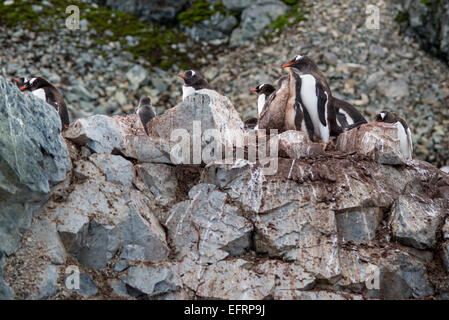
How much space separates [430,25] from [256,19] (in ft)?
16.6

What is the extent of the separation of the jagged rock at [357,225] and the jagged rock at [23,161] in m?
2.75

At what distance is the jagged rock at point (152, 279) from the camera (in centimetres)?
568

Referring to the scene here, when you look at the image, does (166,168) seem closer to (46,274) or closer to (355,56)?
(46,274)

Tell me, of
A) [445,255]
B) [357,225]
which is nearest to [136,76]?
[357,225]

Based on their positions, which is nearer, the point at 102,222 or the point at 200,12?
the point at 102,222

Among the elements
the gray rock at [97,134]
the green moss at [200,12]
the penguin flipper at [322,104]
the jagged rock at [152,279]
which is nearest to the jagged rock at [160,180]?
the gray rock at [97,134]

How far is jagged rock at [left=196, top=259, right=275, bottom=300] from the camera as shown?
18.9 feet

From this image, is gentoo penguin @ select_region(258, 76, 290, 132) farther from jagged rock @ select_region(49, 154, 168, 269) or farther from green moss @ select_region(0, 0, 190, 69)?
green moss @ select_region(0, 0, 190, 69)

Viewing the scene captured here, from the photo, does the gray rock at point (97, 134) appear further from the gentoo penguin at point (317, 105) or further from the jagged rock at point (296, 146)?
the gentoo penguin at point (317, 105)

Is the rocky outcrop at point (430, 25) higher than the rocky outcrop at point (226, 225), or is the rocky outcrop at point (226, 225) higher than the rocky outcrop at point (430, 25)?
the rocky outcrop at point (226, 225)

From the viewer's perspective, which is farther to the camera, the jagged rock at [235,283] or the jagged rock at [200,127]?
the jagged rock at [200,127]

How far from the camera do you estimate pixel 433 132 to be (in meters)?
15.0

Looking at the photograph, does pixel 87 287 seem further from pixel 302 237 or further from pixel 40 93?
pixel 40 93

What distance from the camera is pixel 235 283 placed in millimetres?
5816
